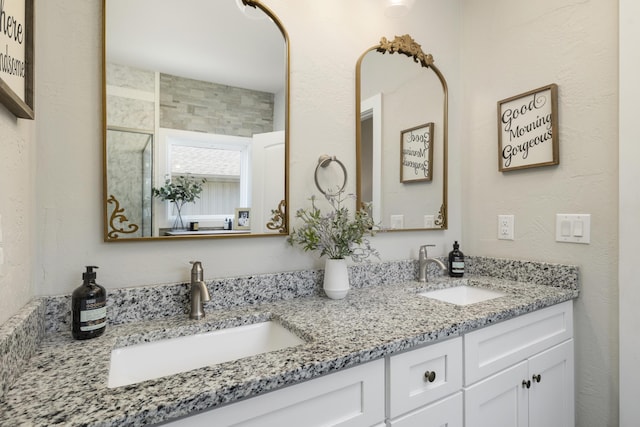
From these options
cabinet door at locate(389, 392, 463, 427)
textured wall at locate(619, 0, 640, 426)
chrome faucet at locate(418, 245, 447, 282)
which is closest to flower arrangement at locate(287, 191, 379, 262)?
chrome faucet at locate(418, 245, 447, 282)

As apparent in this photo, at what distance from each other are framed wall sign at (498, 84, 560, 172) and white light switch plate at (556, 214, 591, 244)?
25 cm

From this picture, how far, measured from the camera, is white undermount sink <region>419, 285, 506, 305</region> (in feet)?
5.05

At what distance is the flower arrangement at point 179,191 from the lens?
111 centimetres

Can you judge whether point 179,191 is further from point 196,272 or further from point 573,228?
point 573,228

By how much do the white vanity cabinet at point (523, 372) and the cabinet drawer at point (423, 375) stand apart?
0.06 m

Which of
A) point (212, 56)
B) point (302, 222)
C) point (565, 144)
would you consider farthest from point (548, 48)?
point (212, 56)

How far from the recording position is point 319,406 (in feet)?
2.56

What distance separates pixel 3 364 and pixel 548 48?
2119mm

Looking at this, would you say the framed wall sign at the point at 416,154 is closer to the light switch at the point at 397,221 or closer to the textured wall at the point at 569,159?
the light switch at the point at 397,221

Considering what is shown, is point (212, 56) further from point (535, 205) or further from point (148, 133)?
point (535, 205)

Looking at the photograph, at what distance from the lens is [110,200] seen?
3.38 feet

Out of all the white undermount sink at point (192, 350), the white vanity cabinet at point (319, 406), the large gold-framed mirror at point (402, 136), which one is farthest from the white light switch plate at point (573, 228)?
the white undermount sink at point (192, 350)

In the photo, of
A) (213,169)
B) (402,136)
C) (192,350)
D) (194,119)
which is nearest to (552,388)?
(402,136)

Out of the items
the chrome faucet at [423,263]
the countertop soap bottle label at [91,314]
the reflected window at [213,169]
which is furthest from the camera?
the chrome faucet at [423,263]
